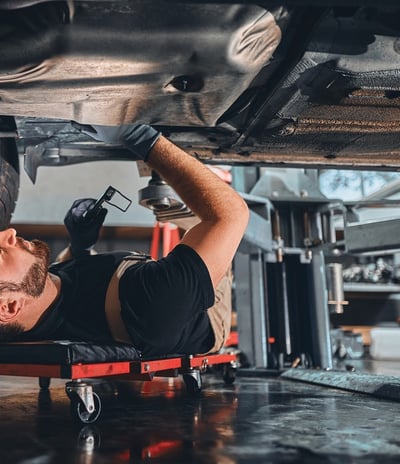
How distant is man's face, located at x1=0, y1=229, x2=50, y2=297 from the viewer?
1008 mm

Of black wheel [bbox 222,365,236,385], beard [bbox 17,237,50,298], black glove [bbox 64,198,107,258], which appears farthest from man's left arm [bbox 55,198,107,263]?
black wheel [bbox 222,365,236,385]

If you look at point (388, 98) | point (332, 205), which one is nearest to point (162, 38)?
point (388, 98)

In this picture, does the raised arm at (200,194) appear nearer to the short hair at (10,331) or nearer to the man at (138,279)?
the man at (138,279)

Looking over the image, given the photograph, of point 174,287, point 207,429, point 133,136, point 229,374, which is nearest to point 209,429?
point 207,429

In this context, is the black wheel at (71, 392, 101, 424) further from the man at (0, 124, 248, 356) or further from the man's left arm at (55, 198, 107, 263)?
the man's left arm at (55, 198, 107, 263)

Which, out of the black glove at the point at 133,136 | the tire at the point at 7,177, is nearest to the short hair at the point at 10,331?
the tire at the point at 7,177

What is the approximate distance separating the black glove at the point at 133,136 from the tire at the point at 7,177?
1.00 ft

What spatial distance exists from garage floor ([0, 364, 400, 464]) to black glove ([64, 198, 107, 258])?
399 mm

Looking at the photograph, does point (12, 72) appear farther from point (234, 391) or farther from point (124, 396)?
point (234, 391)

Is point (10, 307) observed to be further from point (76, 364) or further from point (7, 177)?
point (7, 177)

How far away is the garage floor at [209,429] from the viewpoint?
0.73 meters

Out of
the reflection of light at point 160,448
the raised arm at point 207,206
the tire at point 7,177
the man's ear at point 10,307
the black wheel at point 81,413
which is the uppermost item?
the tire at point 7,177

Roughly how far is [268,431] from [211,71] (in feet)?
1.99

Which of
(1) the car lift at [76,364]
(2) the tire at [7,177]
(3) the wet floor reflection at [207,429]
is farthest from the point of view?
(2) the tire at [7,177]
